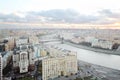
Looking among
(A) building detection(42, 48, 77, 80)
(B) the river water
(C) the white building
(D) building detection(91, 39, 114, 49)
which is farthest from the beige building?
(D) building detection(91, 39, 114, 49)

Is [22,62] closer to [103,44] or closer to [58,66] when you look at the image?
[58,66]

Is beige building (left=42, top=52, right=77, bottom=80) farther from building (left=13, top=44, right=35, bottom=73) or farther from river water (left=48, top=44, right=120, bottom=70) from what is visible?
river water (left=48, top=44, right=120, bottom=70)

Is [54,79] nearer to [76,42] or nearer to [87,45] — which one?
[87,45]

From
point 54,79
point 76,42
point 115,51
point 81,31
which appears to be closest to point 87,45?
point 76,42

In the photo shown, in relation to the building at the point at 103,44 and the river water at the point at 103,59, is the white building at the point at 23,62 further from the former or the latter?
the building at the point at 103,44

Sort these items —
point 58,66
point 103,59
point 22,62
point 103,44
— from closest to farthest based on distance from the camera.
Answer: point 58,66 < point 22,62 < point 103,59 < point 103,44

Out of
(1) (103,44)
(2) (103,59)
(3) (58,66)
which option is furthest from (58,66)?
(1) (103,44)

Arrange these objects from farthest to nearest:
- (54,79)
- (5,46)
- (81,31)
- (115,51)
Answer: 1. (81,31)
2. (115,51)
3. (5,46)
4. (54,79)

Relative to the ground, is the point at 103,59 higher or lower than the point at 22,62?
lower
